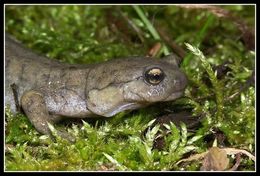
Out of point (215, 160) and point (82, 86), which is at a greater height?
A: point (82, 86)

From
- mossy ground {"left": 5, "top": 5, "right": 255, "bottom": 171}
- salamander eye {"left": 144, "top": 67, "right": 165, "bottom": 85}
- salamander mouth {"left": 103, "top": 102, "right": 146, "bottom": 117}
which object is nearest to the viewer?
mossy ground {"left": 5, "top": 5, "right": 255, "bottom": 171}

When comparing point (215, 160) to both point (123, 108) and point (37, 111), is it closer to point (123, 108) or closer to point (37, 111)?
point (123, 108)

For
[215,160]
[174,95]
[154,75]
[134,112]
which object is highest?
[154,75]

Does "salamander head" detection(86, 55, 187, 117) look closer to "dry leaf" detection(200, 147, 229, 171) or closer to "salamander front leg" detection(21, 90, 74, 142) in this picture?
"salamander front leg" detection(21, 90, 74, 142)

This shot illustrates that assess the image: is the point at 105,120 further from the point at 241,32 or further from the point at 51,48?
the point at 241,32

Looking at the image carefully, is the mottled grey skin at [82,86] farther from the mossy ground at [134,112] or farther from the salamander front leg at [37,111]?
the mossy ground at [134,112]

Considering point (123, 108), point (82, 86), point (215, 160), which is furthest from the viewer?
point (82, 86)

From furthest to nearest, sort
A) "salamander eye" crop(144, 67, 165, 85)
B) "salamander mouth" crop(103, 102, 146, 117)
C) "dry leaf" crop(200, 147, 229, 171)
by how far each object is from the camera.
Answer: "salamander mouth" crop(103, 102, 146, 117) → "salamander eye" crop(144, 67, 165, 85) → "dry leaf" crop(200, 147, 229, 171)

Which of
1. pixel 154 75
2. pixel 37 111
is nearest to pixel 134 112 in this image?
pixel 154 75

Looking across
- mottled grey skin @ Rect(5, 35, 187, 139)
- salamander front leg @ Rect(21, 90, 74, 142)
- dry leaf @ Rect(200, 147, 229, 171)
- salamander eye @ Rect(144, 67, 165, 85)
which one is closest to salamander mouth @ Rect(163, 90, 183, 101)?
mottled grey skin @ Rect(5, 35, 187, 139)
